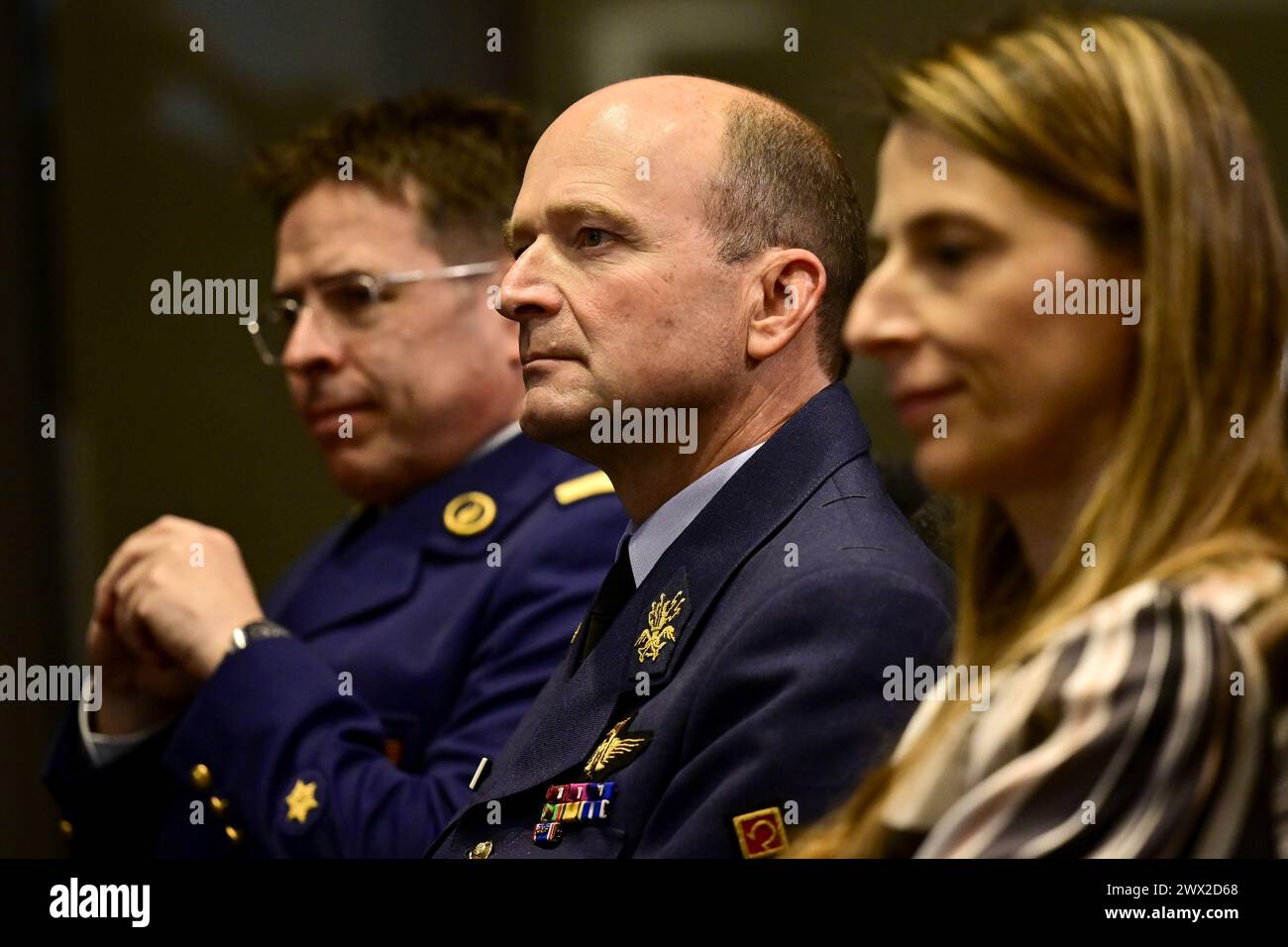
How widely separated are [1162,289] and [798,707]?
0.45 meters

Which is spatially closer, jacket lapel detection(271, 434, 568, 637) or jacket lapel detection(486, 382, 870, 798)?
jacket lapel detection(486, 382, 870, 798)

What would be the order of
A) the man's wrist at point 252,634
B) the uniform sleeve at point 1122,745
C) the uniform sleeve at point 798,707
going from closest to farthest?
the uniform sleeve at point 1122,745 → the uniform sleeve at point 798,707 → the man's wrist at point 252,634

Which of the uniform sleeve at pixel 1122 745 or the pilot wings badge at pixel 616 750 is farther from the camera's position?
the pilot wings badge at pixel 616 750

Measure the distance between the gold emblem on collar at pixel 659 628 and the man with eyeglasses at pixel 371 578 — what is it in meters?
0.29

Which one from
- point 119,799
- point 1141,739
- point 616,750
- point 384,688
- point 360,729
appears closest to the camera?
point 1141,739

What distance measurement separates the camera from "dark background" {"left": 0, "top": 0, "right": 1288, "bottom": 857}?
314cm

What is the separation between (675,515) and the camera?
177 centimetres

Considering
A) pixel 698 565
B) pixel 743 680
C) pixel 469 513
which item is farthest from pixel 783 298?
pixel 469 513

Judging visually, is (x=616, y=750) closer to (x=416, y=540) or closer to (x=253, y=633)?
(x=253, y=633)

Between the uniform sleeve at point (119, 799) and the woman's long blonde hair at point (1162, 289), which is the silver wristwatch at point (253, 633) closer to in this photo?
the uniform sleeve at point (119, 799)

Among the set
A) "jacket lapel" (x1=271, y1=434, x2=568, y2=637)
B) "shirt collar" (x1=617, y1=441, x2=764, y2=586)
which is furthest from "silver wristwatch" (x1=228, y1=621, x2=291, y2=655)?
"shirt collar" (x1=617, y1=441, x2=764, y2=586)

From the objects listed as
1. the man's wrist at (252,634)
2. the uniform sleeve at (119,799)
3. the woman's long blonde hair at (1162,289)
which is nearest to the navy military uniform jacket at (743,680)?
the woman's long blonde hair at (1162,289)

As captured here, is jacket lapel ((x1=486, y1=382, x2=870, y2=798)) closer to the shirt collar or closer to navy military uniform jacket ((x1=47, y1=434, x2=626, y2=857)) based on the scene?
the shirt collar

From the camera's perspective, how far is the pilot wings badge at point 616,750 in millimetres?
1583
